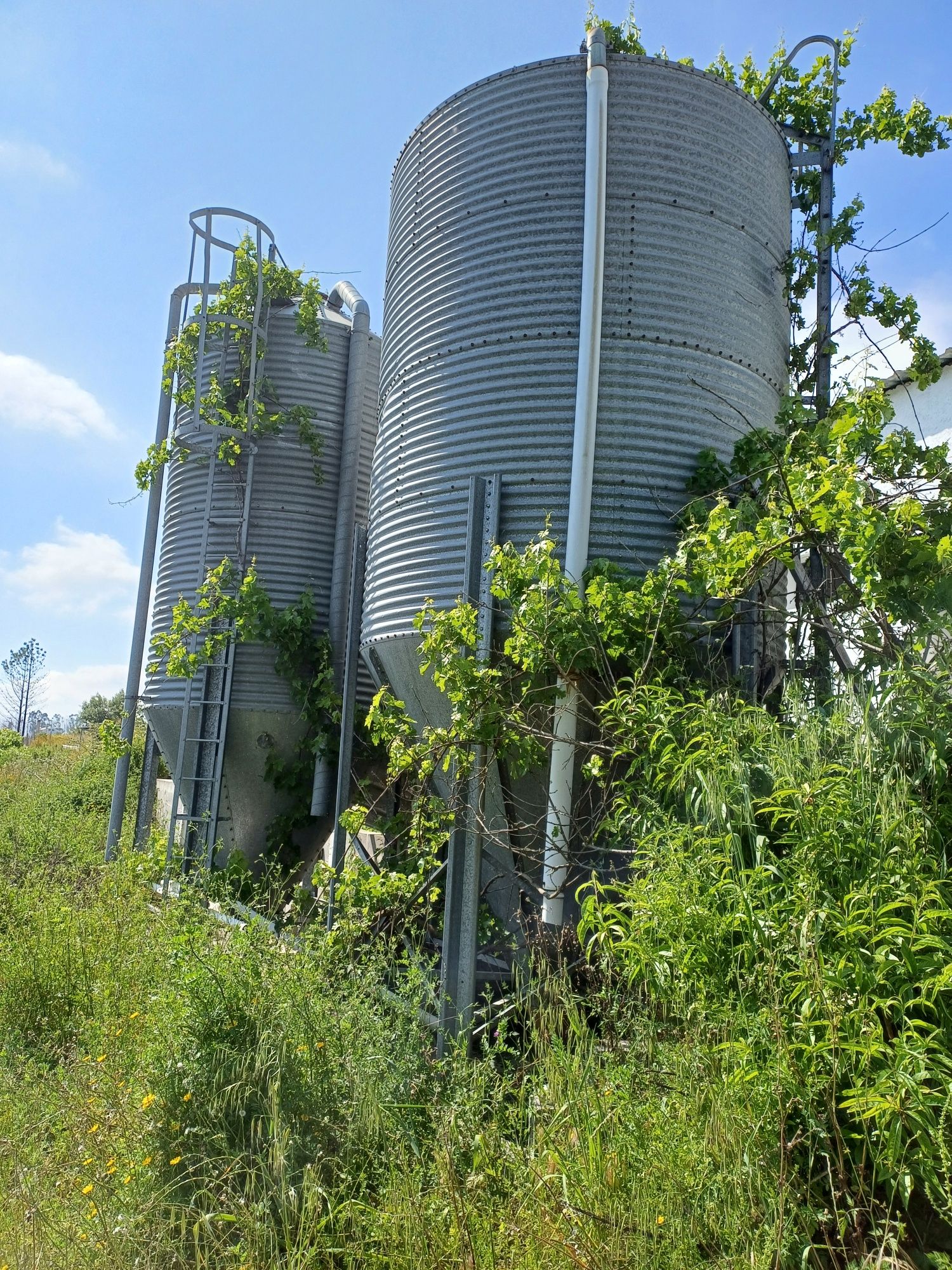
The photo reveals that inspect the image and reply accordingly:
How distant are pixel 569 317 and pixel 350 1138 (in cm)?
451

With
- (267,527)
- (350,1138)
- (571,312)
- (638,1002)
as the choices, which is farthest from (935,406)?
(350,1138)

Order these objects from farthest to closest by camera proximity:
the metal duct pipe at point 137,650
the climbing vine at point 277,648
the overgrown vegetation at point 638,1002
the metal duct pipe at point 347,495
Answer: the metal duct pipe at point 137,650, the metal duct pipe at point 347,495, the climbing vine at point 277,648, the overgrown vegetation at point 638,1002

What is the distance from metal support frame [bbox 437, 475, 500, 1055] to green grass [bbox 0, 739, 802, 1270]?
40 cm

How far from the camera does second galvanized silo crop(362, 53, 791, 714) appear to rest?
5.90 m

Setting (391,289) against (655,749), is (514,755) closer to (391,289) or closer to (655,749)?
Answer: (655,749)

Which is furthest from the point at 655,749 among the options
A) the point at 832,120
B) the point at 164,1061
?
the point at 832,120

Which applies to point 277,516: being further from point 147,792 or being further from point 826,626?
point 826,626

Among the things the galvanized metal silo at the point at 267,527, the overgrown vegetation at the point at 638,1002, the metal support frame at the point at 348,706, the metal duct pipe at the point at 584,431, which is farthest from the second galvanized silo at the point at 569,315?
the galvanized metal silo at the point at 267,527

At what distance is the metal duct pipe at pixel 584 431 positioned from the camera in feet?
17.6

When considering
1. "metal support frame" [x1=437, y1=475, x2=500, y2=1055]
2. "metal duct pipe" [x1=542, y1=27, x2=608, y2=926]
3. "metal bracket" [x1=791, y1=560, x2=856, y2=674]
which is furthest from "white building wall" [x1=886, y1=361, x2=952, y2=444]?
"metal support frame" [x1=437, y1=475, x2=500, y2=1055]

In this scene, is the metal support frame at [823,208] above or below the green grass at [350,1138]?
above

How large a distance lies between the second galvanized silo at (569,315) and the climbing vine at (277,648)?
309 centimetres

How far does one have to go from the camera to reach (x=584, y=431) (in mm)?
5715

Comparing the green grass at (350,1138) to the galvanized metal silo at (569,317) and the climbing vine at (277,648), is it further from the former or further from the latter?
the climbing vine at (277,648)
